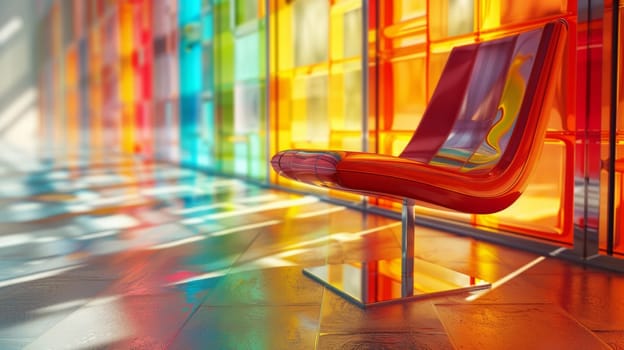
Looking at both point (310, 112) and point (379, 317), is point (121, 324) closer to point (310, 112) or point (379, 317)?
point (379, 317)

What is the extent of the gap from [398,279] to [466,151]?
0.46m

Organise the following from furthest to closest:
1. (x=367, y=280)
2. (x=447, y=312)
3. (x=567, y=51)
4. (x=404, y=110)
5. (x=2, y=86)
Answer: (x=2, y=86), (x=404, y=110), (x=567, y=51), (x=367, y=280), (x=447, y=312)

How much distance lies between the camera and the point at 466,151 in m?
1.88

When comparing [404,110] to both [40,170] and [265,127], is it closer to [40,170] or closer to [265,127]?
[265,127]

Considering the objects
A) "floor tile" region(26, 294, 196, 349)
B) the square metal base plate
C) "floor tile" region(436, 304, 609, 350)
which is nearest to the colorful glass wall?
the square metal base plate

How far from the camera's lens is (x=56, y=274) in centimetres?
204

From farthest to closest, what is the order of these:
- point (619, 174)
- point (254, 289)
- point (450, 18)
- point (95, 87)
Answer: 1. point (95, 87)
2. point (450, 18)
3. point (619, 174)
4. point (254, 289)

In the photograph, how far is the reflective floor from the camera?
4.68 ft

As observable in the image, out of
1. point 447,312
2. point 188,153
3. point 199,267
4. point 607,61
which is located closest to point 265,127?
point 188,153

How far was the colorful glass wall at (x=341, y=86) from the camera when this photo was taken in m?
2.15

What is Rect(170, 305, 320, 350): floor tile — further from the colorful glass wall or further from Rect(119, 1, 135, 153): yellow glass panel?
Rect(119, 1, 135, 153): yellow glass panel

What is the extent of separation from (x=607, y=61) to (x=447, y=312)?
3.70ft

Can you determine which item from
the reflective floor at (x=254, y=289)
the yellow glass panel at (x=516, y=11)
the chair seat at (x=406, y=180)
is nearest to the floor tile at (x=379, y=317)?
the reflective floor at (x=254, y=289)

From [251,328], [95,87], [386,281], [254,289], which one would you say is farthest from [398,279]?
[95,87]
